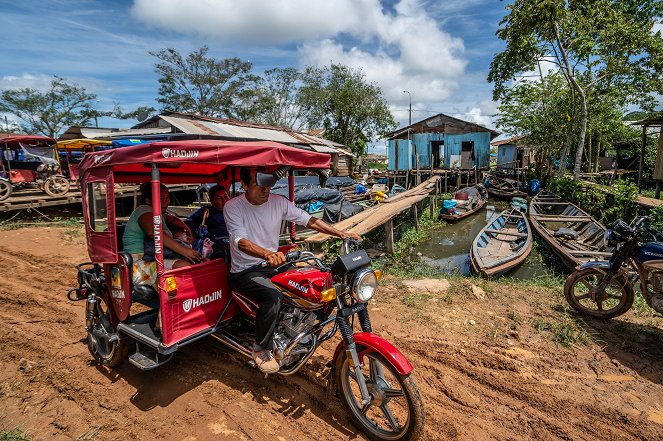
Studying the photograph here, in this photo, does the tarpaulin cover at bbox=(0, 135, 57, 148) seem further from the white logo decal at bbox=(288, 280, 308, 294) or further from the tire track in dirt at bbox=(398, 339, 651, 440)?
the tire track in dirt at bbox=(398, 339, 651, 440)

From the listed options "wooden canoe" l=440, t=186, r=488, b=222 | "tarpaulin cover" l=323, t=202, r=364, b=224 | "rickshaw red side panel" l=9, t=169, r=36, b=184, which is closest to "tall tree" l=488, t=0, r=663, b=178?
"wooden canoe" l=440, t=186, r=488, b=222

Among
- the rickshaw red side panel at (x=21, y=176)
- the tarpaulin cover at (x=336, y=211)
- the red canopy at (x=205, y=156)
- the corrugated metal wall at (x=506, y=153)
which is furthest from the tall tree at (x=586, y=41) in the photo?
the corrugated metal wall at (x=506, y=153)

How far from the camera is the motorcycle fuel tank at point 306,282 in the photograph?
2.81m

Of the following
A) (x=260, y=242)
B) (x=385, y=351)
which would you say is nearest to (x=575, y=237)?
(x=385, y=351)

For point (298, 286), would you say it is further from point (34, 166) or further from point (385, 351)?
point (34, 166)

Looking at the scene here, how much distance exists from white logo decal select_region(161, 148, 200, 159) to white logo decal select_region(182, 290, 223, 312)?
131 centimetres

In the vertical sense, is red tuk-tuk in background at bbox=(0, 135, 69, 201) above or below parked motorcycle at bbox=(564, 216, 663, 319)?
above

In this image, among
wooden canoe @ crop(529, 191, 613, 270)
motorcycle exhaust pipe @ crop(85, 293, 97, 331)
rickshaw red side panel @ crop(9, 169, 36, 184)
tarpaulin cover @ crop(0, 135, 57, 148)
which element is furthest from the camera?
rickshaw red side panel @ crop(9, 169, 36, 184)

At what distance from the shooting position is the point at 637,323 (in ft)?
14.8

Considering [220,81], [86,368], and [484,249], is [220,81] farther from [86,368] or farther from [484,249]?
[86,368]

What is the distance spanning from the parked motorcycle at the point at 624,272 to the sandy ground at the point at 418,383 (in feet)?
0.88

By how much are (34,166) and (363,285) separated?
15.5 m

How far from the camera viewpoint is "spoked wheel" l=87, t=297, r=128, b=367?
144 inches

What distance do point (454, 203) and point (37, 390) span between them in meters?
17.3
